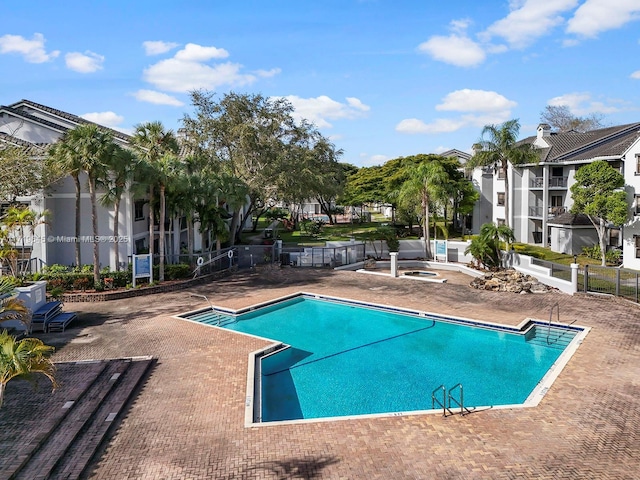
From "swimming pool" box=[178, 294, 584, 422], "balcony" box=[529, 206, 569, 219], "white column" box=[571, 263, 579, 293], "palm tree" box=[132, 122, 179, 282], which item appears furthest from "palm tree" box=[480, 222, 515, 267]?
"palm tree" box=[132, 122, 179, 282]

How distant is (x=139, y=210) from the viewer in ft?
103

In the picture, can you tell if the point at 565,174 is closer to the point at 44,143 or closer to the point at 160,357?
the point at 160,357

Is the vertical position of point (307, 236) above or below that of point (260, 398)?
above

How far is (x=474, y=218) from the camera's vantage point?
49.0 m

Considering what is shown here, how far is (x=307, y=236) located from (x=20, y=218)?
32863 millimetres

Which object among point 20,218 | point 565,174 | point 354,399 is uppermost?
point 565,174

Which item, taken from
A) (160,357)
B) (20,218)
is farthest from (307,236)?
(160,357)

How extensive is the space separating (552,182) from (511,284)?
17745mm

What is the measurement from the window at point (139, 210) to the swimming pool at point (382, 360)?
11568mm

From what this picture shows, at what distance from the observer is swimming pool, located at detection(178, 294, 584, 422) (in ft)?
44.3

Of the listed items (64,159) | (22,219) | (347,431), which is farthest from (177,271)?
(347,431)

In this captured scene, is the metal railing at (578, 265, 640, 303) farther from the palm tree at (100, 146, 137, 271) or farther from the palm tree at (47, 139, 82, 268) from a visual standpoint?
the palm tree at (47, 139, 82, 268)

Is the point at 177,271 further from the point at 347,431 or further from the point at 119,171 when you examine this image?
the point at 347,431

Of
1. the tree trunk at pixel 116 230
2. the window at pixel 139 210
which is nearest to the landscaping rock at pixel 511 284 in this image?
the tree trunk at pixel 116 230
